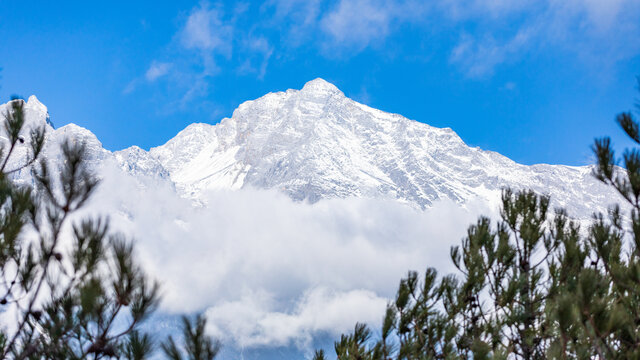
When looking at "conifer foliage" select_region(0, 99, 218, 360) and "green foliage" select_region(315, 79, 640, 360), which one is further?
"green foliage" select_region(315, 79, 640, 360)

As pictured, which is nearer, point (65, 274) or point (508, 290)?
point (65, 274)

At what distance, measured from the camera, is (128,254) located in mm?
2963

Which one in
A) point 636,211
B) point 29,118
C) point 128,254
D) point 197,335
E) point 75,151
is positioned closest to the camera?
point 197,335

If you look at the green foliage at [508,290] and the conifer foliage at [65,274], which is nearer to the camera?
the conifer foliage at [65,274]

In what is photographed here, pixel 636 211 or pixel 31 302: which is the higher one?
pixel 636 211

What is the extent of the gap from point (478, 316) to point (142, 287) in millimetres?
3367

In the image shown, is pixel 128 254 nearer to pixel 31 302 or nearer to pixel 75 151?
pixel 31 302

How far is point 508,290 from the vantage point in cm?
470

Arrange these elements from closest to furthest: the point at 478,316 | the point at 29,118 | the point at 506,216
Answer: the point at 29,118 < the point at 478,316 < the point at 506,216

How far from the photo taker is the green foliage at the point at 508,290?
14.5ft

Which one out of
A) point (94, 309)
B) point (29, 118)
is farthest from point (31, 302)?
point (29, 118)

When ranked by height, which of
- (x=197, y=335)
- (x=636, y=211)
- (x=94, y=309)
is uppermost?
(x=636, y=211)

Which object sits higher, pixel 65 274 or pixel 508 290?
pixel 508 290

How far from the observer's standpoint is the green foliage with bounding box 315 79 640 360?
14.5 feet
